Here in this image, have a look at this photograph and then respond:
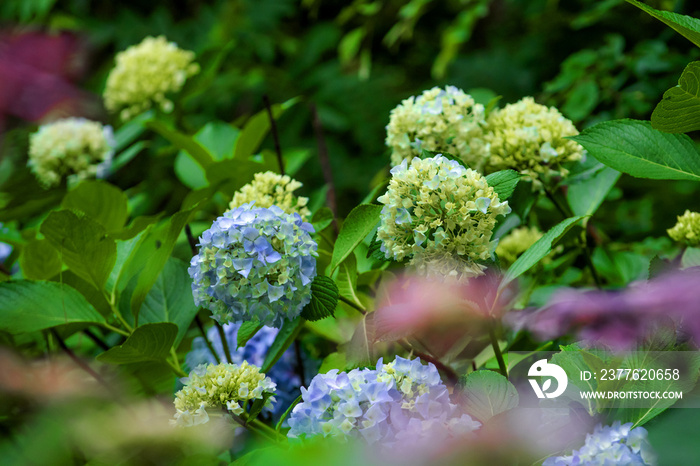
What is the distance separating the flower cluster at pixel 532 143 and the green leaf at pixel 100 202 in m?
0.50

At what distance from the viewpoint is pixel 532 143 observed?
726 mm

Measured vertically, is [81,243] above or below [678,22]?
below

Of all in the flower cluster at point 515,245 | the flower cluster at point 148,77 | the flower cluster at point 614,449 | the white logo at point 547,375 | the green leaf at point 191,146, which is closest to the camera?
the flower cluster at point 614,449

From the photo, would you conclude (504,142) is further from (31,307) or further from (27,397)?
(27,397)

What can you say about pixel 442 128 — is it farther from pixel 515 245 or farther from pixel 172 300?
pixel 172 300

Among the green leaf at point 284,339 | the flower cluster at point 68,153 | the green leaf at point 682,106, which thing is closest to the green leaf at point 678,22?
the green leaf at point 682,106

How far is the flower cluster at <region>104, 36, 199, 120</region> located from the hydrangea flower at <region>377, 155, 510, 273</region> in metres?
0.98

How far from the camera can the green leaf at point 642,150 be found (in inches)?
23.6

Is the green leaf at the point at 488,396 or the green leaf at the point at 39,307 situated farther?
the green leaf at the point at 39,307

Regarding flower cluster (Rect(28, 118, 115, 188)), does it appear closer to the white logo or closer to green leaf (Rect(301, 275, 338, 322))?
green leaf (Rect(301, 275, 338, 322))

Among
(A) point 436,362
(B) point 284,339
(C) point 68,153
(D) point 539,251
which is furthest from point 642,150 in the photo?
(C) point 68,153

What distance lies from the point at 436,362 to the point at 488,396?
125mm

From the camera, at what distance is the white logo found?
513 millimetres

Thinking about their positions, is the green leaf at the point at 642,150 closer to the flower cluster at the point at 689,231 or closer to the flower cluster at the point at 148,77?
the flower cluster at the point at 689,231
